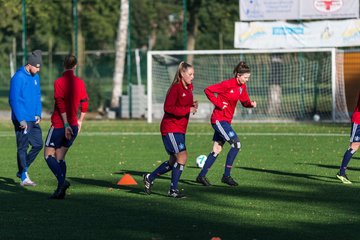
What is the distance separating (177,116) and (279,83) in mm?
22039

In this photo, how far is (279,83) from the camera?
35.3 m

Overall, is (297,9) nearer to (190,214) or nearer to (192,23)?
(192,23)

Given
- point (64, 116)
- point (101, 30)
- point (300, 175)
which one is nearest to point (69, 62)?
point (64, 116)

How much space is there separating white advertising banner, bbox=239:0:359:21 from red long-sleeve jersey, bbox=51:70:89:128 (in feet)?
69.1

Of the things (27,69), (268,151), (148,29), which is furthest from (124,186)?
(148,29)

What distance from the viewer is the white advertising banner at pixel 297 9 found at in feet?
109

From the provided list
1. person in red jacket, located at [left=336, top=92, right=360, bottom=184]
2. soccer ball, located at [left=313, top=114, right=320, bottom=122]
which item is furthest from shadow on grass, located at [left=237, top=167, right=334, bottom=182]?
soccer ball, located at [left=313, top=114, right=320, bottom=122]

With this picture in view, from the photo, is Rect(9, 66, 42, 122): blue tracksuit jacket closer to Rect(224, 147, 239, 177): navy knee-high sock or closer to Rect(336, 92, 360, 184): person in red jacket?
Rect(224, 147, 239, 177): navy knee-high sock

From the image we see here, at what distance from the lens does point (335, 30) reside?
33.5 meters

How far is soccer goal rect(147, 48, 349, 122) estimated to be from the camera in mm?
32844

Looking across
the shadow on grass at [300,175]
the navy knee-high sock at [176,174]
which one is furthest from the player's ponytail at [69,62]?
the shadow on grass at [300,175]

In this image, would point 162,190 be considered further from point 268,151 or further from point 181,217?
point 268,151

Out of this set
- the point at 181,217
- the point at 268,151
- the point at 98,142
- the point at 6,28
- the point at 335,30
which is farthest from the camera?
the point at 6,28

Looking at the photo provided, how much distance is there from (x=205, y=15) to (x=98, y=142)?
2811 centimetres
